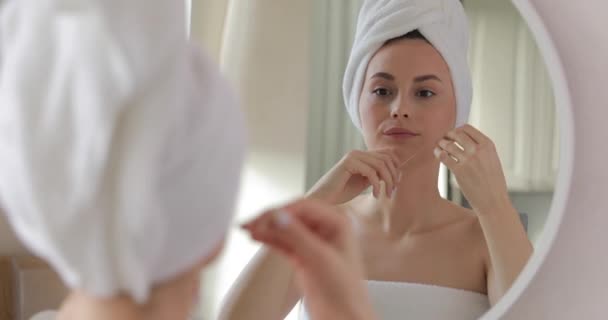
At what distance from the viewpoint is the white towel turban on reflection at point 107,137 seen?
1.36 feet

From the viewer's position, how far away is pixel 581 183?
997mm

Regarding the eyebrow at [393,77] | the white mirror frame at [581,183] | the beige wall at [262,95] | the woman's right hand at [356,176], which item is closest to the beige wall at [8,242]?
the beige wall at [262,95]

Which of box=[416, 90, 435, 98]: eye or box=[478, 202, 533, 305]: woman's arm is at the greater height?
box=[416, 90, 435, 98]: eye

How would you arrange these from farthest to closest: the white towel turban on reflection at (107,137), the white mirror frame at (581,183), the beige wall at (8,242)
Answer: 1. the white mirror frame at (581,183)
2. the beige wall at (8,242)
3. the white towel turban on reflection at (107,137)

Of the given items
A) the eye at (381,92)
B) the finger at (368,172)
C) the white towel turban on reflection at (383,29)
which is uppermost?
the white towel turban on reflection at (383,29)

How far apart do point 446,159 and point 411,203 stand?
0.22 ft

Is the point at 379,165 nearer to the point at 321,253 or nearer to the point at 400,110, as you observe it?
the point at 400,110

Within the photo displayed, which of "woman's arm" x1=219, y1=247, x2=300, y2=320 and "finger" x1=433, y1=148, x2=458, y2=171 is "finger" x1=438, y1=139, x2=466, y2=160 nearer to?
"finger" x1=433, y1=148, x2=458, y2=171

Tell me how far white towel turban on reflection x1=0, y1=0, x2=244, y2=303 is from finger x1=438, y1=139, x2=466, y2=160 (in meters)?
0.50

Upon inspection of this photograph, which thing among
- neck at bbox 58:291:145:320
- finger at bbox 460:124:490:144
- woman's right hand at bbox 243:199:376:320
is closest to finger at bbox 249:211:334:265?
woman's right hand at bbox 243:199:376:320

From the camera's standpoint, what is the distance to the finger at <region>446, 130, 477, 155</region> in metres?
0.92

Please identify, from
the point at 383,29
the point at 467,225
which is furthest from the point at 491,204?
A: the point at 383,29

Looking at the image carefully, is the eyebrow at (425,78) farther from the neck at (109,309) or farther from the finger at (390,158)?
the neck at (109,309)

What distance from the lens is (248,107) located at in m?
0.88
